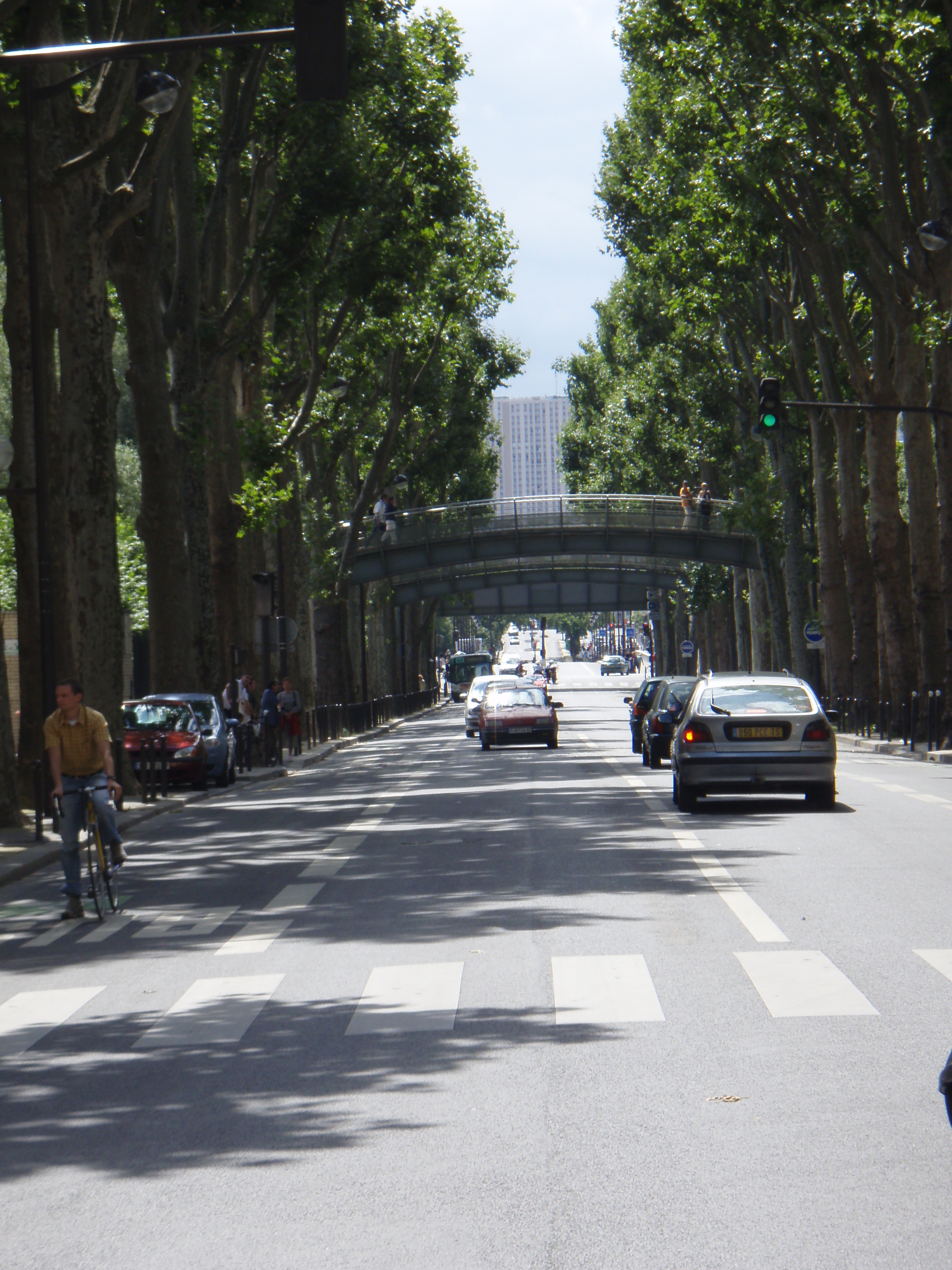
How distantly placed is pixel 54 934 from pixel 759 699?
384 inches

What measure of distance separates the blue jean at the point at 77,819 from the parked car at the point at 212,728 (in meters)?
14.7

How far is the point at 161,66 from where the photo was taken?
2303 centimetres

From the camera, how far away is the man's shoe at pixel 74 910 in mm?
12531

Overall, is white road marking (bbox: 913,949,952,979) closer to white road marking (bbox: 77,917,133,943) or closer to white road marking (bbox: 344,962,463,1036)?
white road marking (bbox: 344,962,463,1036)

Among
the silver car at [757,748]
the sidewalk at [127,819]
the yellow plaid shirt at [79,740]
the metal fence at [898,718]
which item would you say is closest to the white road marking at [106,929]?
the yellow plaid shirt at [79,740]

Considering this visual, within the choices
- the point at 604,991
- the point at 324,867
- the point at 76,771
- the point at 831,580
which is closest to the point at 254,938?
the point at 76,771

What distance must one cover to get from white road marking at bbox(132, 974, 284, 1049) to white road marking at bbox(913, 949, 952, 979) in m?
3.18

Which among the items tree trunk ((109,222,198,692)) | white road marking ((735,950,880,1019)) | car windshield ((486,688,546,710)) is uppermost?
tree trunk ((109,222,198,692))

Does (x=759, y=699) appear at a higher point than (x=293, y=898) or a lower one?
higher

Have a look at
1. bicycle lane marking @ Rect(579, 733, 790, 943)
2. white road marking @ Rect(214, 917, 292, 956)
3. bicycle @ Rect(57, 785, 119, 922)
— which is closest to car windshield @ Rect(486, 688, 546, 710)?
bicycle lane marking @ Rect(579, 733, 790, 943)

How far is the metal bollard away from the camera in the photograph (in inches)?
711

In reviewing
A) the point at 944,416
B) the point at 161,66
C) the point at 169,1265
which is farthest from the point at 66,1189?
the point at 944,416

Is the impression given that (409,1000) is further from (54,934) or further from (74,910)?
(74,910)

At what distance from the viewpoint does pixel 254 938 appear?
36.0 feet
